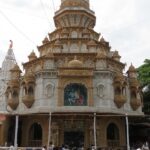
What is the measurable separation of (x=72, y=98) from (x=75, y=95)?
1.44ft

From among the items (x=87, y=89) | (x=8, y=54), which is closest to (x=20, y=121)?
(x=87, y=89)

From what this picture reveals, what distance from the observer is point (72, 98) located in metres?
31.8

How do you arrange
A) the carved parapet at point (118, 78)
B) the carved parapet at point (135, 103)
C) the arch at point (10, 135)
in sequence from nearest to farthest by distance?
the carved parapet at point (118, 78), the arch at point (10, 135), the carved parapet at point (135, 103)

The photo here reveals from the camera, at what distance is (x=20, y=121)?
112 feet

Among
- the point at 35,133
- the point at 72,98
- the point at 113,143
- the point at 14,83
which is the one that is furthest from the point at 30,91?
the point at 113,143

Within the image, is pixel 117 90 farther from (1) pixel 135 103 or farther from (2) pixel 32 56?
(2) pixel 32 56

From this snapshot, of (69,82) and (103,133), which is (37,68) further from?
(103,133)

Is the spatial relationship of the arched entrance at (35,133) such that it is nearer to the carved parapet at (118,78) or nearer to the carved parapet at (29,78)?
the carved parapet at (29,78)

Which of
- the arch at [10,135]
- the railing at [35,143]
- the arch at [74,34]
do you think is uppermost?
the arch at [74,34]

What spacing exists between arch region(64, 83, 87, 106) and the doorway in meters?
2.92

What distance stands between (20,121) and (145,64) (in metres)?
19.9

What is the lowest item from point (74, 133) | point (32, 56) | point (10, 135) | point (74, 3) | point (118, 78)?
point (10, 135)

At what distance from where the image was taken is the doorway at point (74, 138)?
31184mm

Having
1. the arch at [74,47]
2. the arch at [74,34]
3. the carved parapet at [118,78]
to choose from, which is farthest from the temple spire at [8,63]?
the carved parapet at [118,78]
